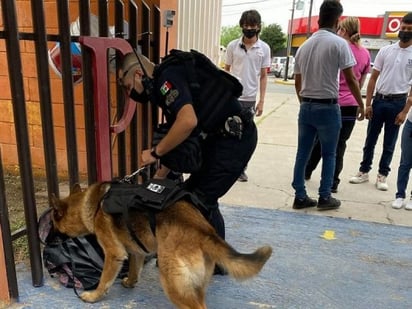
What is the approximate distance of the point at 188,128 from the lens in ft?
7.06

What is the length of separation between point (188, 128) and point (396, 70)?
332 cm

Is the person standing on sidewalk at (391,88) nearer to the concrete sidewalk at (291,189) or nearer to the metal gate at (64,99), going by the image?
the concrete sidewalk at (291,189)

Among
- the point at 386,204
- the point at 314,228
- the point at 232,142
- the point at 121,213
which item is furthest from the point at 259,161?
the point at 121,213

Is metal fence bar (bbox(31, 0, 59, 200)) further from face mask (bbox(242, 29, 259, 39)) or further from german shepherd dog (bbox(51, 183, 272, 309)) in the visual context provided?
face mask (bbox(242, 29, 259, 39))

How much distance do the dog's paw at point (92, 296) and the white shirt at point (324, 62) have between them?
263 cm

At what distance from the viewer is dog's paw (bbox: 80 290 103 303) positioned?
241 cm

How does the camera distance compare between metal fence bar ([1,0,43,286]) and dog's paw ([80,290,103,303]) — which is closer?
metal fence bar ([1,0,43,286])

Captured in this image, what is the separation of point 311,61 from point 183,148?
205 centimetres

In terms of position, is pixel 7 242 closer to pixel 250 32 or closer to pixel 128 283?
pixel 128 283

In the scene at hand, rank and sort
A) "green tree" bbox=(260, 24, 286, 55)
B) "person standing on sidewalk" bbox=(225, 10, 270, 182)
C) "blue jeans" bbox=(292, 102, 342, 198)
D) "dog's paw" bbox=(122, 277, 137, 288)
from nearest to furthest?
"dog's paw" bbox=(122, 277, 137, 288) → "blue jeans" bbox=(292, 102, 342, 198) → "person standing on sidewalk" bbox=(225, 10, 270, 182) → "green tree" bbox=(260, 24, 286, 55)

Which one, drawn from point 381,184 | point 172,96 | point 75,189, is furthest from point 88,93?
point 381,184

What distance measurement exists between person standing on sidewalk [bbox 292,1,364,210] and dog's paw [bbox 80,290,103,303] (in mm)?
2494

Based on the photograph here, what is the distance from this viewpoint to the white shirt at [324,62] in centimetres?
365

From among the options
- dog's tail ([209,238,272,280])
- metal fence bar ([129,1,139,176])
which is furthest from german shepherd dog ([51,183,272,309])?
metal fence bar ([129,1,139,176])
